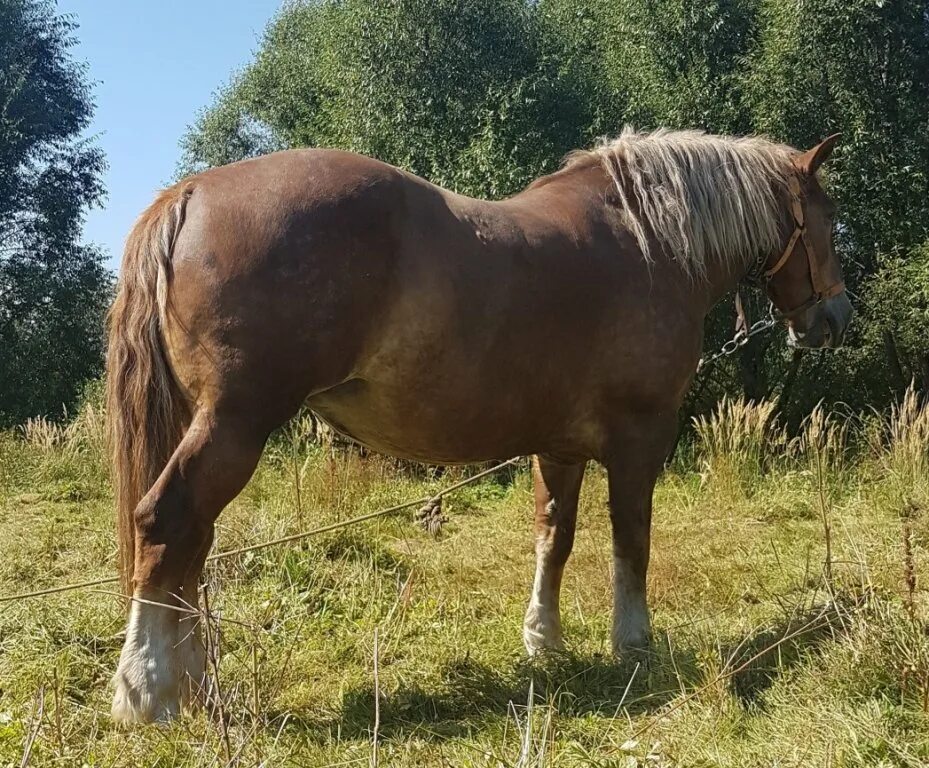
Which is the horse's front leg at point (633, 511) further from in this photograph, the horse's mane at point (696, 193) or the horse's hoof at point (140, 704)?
the horse's hoof at point (140, 704)

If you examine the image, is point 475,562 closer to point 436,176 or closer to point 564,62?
point 436,176

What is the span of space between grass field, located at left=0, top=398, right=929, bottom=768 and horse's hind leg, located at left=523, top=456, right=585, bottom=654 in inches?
6.4

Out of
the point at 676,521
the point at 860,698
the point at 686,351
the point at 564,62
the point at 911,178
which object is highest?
the point at 564,62

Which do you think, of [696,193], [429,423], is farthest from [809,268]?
[429,423]

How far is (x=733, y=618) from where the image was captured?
363 cm

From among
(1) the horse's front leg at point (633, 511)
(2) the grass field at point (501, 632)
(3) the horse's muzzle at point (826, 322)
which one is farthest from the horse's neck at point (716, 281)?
(2) the grass field at point (501, 632)

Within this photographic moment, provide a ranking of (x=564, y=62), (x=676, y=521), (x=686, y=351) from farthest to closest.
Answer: (x=564, y=62) → (x=676, y=521) → (x=686, y=351)

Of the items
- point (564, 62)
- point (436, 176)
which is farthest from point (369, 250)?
point (564, 62)

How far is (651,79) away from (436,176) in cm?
352

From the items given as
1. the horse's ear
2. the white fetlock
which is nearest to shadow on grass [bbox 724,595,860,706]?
the white fetlock

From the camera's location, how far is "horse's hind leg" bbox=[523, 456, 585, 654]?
3.38 metres

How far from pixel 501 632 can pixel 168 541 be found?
1.75m

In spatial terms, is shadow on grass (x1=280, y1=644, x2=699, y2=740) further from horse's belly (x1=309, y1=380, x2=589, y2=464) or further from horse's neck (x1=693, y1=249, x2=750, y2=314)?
horse's neck (x1=693, y1=249, x2=750, y2=314)

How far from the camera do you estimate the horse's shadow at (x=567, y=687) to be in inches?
103
